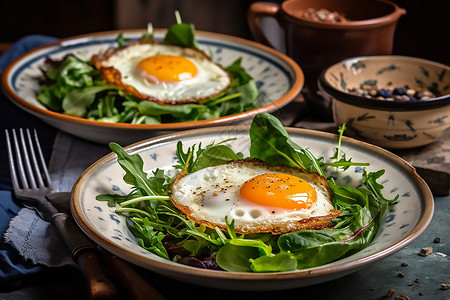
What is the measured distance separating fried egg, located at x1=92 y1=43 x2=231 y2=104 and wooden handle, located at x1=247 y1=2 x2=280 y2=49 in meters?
0.34

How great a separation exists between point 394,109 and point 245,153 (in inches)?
21.3

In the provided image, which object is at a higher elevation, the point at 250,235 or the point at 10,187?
the point at 250,235

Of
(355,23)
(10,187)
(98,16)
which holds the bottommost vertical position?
(98,16)

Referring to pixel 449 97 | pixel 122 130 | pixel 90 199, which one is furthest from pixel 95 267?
pixel 449 97

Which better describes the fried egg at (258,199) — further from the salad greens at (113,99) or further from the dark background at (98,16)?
the dark background at (98,16)

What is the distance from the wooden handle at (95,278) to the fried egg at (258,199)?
242 millimetres

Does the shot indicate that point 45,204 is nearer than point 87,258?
No

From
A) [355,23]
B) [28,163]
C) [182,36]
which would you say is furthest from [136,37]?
[28,163]

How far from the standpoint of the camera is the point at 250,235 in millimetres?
1467

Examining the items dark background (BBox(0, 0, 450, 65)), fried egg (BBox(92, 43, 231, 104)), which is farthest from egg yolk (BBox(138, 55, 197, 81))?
dark background (BBox(0, 0, 450, 65))

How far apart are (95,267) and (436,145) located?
1301 millimetres

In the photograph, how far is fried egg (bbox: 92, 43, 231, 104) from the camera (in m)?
2.37

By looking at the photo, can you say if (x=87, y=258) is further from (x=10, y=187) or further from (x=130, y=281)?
(x=10, y=187)

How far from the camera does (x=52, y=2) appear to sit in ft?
15.9
